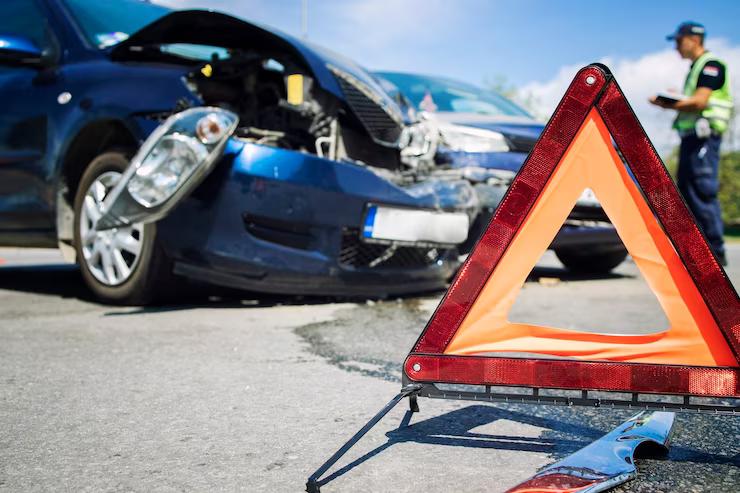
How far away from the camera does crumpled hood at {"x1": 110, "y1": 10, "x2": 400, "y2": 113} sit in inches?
171

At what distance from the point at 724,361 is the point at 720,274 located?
0.20 metres

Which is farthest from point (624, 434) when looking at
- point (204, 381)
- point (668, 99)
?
point (668, 99)

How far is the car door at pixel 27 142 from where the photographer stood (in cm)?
441

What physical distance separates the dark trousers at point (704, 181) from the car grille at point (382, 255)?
252 centimetres

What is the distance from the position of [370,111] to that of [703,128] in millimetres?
2930

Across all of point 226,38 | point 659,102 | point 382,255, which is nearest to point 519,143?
point 659,102

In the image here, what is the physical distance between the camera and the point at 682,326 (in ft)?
6.15

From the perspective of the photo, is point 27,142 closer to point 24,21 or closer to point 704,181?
point 24,21

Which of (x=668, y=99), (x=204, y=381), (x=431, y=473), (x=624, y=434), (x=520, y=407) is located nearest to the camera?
(x=431, y=473)

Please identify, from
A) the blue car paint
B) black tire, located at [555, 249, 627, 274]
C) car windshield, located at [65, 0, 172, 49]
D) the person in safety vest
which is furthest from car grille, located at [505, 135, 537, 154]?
the blue car paint

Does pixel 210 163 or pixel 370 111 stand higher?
pixel 370 111

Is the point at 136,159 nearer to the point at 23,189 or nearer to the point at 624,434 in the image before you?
the point at 23,189

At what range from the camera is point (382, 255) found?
169 inches

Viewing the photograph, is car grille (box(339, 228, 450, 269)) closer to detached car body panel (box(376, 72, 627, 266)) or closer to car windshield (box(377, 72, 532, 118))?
detached car body panel (box(376, 72, 627, 266))
